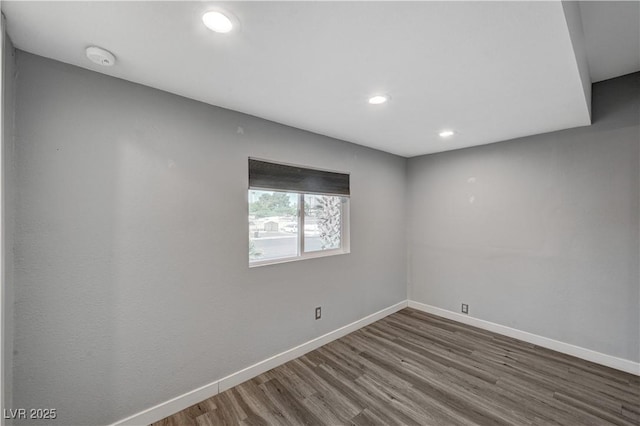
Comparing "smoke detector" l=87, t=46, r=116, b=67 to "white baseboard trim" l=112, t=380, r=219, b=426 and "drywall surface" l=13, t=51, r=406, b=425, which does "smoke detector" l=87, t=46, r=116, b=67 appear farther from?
"white baseboard trim" l=112, t=380, r=219, b=426

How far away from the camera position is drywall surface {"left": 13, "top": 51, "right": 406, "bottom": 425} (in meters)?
1.50

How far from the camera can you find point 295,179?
2.71m

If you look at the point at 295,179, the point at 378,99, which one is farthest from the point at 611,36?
the point at 295,179

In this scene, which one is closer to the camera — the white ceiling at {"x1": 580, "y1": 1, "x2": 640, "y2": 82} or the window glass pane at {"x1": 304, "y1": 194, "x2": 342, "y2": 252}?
the white ceiling at {"x1": 580, "y1": 1, "x2": 640, "y2": 82}

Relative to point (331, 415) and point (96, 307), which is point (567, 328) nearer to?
point (331, 415)

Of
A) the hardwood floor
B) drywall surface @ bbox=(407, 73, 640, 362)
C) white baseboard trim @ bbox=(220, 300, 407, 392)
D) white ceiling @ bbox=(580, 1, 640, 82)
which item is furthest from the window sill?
white ceiling @ bbox=(580, 1, 640, 82)

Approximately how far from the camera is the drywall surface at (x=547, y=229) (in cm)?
247

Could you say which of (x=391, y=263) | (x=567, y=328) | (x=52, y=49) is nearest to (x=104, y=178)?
(x=52, y=49)

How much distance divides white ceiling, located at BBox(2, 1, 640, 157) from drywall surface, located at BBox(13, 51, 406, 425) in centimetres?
22

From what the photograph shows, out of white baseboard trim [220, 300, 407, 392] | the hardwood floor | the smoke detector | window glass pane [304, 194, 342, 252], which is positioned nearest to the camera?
the smoke detector

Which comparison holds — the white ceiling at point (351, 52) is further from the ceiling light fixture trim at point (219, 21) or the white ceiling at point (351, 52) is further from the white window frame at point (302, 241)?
the white window frame at point (302, 241)

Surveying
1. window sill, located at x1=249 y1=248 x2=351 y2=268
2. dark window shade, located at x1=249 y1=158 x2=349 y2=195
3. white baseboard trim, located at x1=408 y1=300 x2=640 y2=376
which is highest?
dark window shade, located at x1=249 y1=158 x2=349 y2=195

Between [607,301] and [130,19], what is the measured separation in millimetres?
4227

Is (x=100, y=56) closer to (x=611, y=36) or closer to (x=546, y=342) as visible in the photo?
(x=611, y=36)
